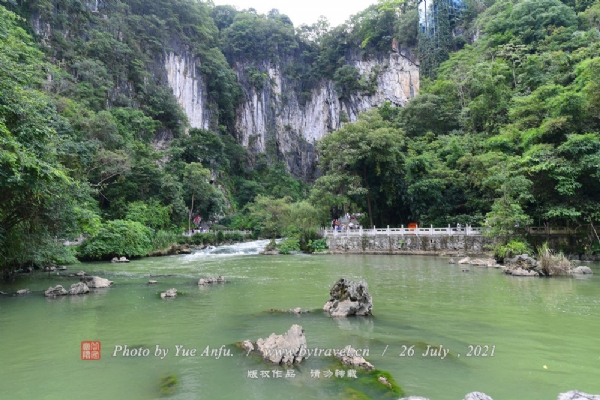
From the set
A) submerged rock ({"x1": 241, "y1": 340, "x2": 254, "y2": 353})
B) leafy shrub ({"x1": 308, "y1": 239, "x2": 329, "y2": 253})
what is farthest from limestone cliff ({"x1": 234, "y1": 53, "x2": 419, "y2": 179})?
submerged rock ({"x1": 241, "y1": 340, "x2": 254, "y2": 353})

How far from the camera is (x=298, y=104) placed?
46406mm

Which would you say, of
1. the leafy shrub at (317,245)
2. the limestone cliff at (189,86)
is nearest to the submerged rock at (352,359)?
the leafy shrub at (317,245)

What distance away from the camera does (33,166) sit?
6336 millimetres

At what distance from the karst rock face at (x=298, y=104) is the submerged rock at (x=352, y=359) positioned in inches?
1453

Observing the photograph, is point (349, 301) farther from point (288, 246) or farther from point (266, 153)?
point (266, 153)

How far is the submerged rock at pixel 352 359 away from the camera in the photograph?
3720mm

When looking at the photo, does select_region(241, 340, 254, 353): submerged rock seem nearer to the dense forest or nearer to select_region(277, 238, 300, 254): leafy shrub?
the dense forest

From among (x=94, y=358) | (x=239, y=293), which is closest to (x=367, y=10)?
(x=239, y=293)

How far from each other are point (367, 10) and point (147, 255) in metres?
37.8

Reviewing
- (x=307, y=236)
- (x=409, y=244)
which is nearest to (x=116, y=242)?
(x=307, y=236)

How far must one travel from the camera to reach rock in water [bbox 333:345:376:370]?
372cm

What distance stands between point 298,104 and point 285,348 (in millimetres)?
44561

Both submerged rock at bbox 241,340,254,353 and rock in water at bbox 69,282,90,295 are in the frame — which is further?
rock in water at bbox 69,282,90,295

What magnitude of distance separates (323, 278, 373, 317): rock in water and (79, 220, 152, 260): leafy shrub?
A: 1431cm
